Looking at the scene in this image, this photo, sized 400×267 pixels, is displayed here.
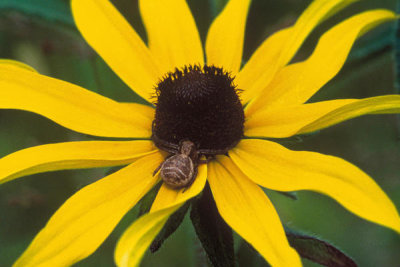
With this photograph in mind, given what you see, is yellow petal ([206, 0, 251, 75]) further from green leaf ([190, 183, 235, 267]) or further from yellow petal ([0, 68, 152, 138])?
green leaf ([190, 183, 235, 267])

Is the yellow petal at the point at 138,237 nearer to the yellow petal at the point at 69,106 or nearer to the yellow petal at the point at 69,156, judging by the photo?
the yellow petal at the point at 69,156

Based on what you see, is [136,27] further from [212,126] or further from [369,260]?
[369,260]

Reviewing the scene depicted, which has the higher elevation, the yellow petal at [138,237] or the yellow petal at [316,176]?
the yellow petal at [138,237]

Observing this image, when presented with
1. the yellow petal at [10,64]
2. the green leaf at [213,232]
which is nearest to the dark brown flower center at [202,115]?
the green leaf at [213,232]

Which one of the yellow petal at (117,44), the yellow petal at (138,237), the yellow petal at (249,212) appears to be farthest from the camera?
the yellow petal at (117,44)

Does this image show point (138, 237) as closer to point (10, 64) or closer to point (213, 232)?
point (213, 232)

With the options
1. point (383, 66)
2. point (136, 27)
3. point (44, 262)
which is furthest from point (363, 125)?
point (44, 262)

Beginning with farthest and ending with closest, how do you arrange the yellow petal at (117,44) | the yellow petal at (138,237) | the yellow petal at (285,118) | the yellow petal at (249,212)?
the yellow petal at (117,44)
the yellow petal at (285,118)
the yellow petal at (249,212)
the yellow petal at (138,237)
